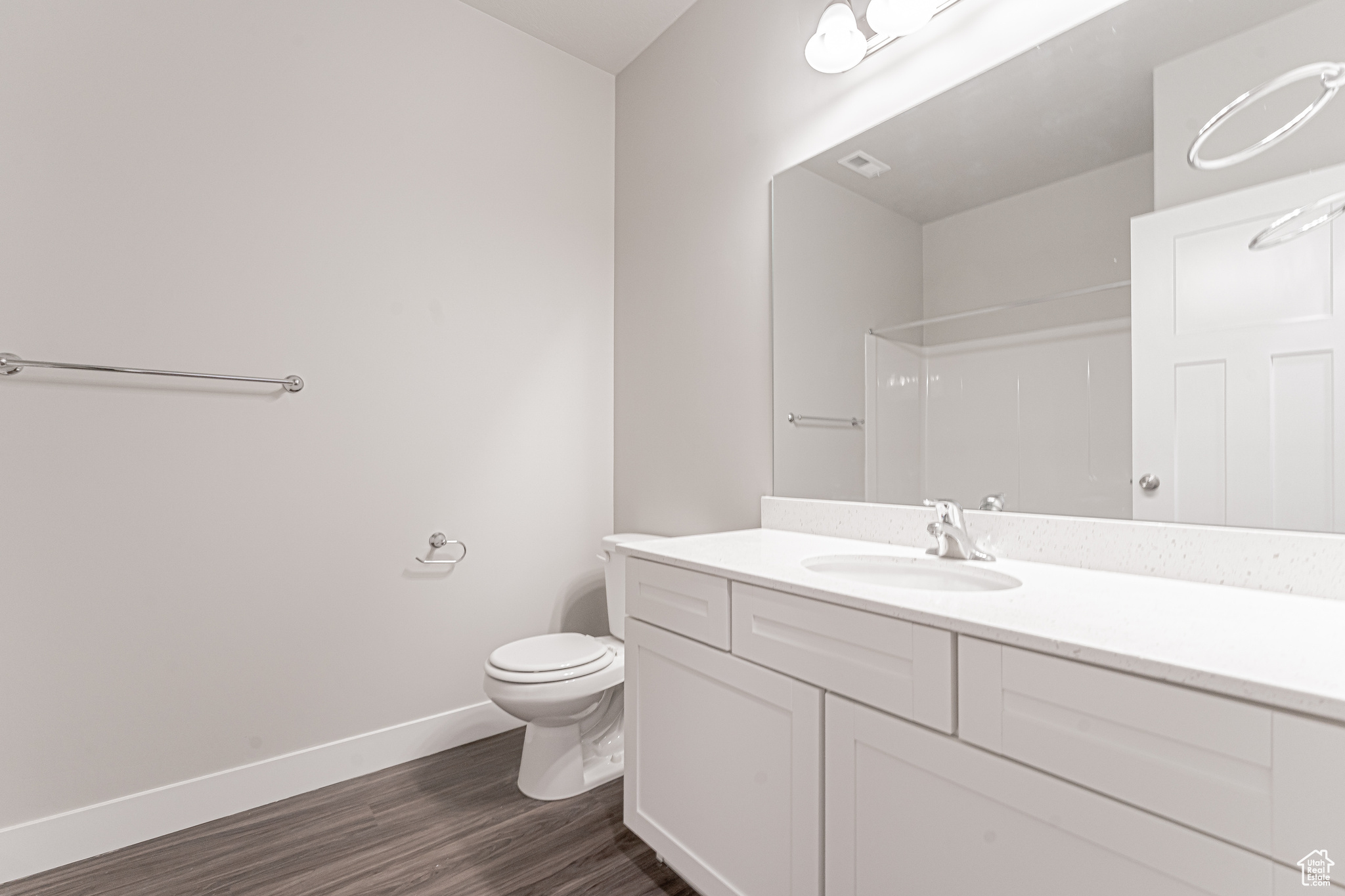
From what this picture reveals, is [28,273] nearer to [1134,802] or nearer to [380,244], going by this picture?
[380,244]

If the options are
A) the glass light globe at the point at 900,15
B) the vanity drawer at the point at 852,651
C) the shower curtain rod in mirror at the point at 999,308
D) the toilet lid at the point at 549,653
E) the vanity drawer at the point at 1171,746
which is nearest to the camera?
the vanity drawer at the point at 1171,746

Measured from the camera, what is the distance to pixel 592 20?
228cm

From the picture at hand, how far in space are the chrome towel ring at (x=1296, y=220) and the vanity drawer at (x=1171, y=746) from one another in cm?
80

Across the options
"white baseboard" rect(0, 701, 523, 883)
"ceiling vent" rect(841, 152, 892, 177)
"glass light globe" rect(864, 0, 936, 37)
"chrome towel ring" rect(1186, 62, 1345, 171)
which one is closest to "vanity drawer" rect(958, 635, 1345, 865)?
"chrome towel ring" rect(1186, 62, 1345, 171)

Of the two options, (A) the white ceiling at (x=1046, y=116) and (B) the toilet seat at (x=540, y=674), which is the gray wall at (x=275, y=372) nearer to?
(B) the toilet seat at (x=540, y=674)

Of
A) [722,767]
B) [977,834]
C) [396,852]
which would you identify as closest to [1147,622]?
Answer: [977,834]

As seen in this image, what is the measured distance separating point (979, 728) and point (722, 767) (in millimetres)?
589

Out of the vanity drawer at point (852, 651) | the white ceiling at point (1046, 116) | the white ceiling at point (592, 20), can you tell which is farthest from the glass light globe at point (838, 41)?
the vanity drawer at point (852, 651)

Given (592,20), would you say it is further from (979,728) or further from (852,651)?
(979,728)

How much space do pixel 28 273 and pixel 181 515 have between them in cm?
69

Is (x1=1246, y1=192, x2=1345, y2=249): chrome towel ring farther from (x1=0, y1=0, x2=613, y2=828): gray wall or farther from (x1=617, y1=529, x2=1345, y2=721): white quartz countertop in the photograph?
(x1=0, y1=0, x2=613, y2=828): gray wall

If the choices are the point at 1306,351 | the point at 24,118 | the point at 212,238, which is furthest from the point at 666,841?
the point at 24,118

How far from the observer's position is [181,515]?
5.61 ft

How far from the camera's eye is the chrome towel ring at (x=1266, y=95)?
0.96m
